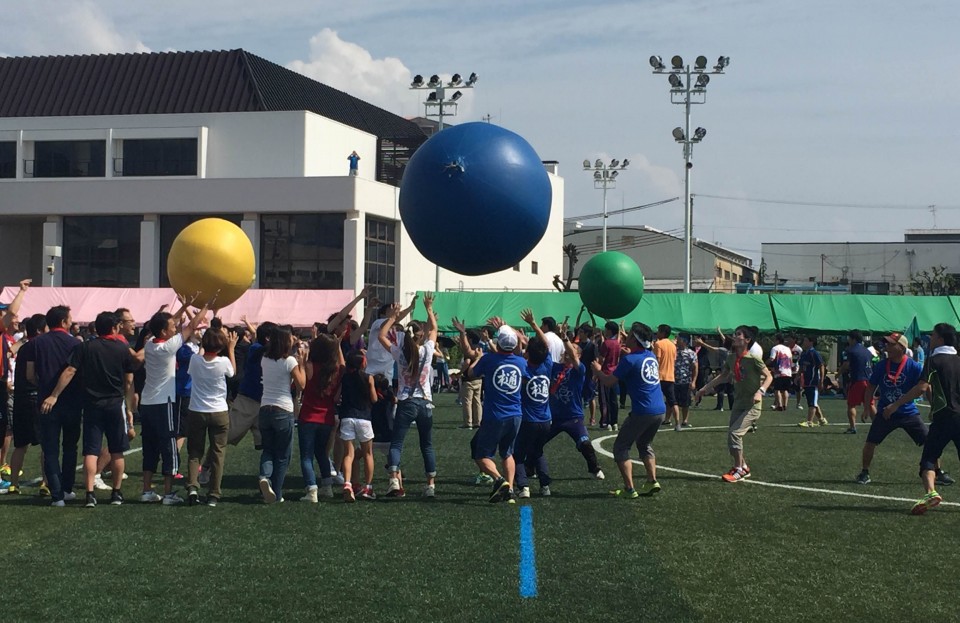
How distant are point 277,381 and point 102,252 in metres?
39.0

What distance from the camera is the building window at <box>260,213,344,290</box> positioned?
4522 centimetres

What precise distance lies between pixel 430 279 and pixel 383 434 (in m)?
39.2

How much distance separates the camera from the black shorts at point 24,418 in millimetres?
11445

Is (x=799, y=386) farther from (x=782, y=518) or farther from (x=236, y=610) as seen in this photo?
(x=236, y=610)

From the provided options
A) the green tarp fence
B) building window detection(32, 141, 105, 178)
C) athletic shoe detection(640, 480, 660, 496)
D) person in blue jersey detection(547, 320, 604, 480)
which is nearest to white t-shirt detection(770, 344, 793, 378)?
the green tarp fence

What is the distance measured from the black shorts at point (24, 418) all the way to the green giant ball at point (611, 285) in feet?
27.6

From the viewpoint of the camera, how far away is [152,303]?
35.8m

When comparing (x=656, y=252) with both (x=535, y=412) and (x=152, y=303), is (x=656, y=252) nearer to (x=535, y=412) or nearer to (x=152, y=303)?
(x=152, y=303)

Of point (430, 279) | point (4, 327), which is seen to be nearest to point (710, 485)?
point (4, 327)

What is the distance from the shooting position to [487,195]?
28.7 ft

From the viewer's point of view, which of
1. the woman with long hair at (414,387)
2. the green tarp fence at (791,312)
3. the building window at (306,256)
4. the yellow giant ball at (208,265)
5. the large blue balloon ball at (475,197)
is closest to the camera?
the large blue balloon ball at (475,197)

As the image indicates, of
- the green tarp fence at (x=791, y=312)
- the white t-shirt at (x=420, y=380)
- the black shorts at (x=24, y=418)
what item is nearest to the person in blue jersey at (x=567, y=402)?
the white t-shirt at (x=420, y=380)

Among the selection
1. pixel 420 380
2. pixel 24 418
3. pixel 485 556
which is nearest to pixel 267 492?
pixel 420 380

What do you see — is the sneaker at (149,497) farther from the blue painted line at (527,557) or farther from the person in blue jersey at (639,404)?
the person in blue jersey at (639,404)
